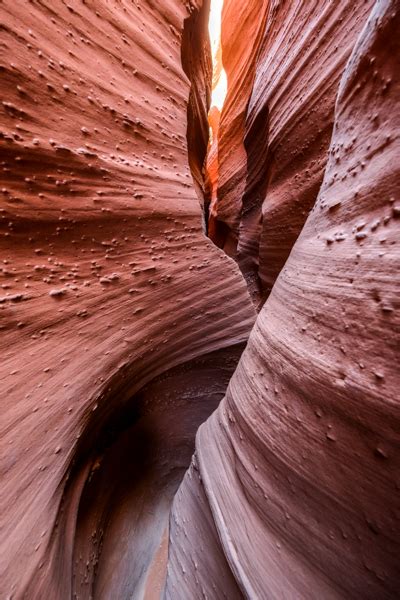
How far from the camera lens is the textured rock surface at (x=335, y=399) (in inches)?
19.9

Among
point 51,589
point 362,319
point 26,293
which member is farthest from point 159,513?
point 362,319

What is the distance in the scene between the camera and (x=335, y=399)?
560 millimetres

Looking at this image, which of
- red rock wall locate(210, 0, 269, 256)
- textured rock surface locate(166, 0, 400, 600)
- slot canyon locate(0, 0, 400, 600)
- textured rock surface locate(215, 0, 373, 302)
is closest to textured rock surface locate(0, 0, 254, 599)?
slot canyon locate(0, 0, 400, 600)

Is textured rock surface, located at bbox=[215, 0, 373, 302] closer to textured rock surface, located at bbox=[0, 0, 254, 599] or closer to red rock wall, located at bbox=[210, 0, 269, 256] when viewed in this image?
red rock wall, located at bbox=[210, 0, 269, 256]

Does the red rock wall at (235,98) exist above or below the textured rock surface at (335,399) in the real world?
above

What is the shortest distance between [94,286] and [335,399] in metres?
0.79

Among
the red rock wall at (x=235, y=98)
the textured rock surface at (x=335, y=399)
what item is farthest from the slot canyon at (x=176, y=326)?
the red rock wall at (x=235, y=98)

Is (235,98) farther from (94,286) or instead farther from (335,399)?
(335,399)

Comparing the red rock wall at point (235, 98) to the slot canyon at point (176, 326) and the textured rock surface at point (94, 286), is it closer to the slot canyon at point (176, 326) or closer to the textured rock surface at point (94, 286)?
the slot canyon at point (176, 326)

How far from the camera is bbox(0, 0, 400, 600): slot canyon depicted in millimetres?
553

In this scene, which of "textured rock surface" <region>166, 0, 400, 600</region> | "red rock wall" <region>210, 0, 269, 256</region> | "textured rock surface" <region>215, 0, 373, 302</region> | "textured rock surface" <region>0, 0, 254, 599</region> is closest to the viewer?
"textured rock surface" <region>166, 0, 400, 600</region>

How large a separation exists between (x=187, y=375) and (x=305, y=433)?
0.95 m

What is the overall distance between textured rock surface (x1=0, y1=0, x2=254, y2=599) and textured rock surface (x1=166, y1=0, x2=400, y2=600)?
0.48 metres

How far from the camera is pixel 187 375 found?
152 centimetres
